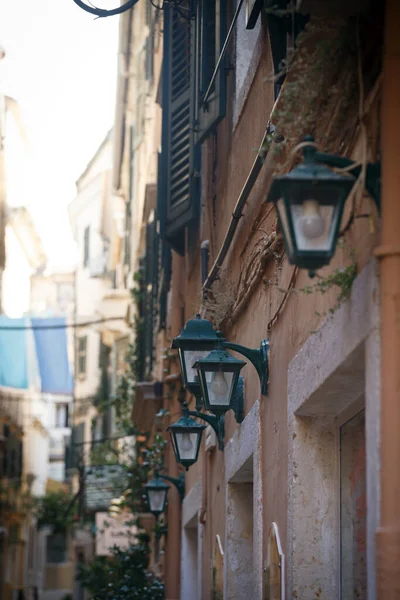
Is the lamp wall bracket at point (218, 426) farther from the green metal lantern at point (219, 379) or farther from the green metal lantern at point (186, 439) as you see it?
the green metal lantern at point (219, 379)

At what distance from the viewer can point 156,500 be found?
13047 millimetres

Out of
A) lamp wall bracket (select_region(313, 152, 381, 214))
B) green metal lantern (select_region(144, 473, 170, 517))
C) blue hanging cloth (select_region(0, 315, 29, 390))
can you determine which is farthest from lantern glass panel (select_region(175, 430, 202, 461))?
blue hanging cloth (select_region(0, 315, 29, 390))

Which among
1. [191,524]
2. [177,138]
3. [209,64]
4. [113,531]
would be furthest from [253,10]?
[113,531]

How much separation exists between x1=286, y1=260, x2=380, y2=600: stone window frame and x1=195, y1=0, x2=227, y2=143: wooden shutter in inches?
130

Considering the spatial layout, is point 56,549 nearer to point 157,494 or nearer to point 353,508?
point 157,494

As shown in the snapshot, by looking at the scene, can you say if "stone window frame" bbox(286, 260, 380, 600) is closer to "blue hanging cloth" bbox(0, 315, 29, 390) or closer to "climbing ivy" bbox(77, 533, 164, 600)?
"climbing ivy" bbox(77, 533, 164, 600)

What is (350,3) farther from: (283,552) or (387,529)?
(283,552)

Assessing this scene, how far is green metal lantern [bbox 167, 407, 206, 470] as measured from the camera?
9.09m

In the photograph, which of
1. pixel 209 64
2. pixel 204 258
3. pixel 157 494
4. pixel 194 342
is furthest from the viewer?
pixel 157 494

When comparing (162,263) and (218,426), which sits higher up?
(162,263)

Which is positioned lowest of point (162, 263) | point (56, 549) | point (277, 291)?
point (56, 549)

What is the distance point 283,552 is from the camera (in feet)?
19.1

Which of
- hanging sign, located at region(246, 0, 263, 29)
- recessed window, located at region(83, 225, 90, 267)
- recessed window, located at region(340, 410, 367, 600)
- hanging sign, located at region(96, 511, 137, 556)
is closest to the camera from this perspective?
recessed window, located at region(340, 410, 367, 600)

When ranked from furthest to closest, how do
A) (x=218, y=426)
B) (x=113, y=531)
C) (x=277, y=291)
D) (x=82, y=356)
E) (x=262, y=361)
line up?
(x=82, y=356), (x=113, y=531), (x=218, y=426), (x=262, y=361), (x=277, y=291)
